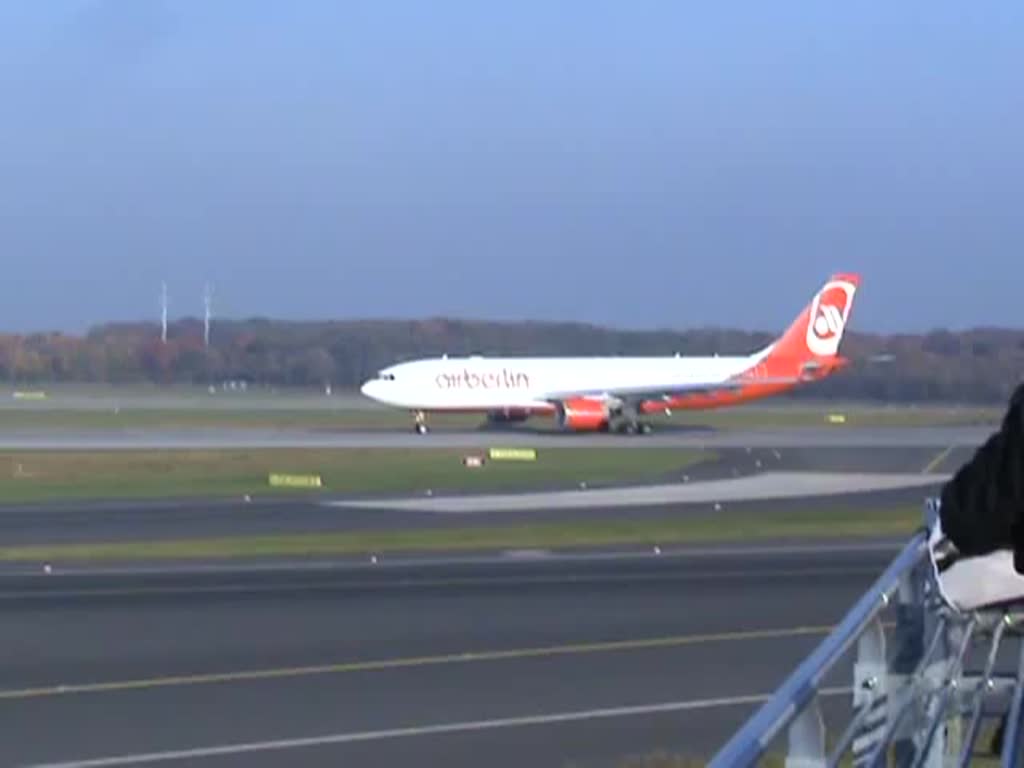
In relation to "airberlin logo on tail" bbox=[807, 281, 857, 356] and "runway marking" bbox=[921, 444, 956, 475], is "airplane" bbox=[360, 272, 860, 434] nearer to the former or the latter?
"airberlin logo on tail" bbox=[807, 281, 857, 356]

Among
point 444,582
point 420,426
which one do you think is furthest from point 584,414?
point 444,582

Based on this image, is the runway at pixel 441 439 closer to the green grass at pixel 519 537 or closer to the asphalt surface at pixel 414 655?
the green grass at pixel 519 537

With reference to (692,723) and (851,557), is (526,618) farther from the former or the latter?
(851,557)

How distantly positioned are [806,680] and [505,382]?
7373 cm

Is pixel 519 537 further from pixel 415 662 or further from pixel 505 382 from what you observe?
pixel 505 382

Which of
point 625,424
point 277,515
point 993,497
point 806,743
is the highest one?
point 993,497

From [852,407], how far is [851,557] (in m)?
84.4

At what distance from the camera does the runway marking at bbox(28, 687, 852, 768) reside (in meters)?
14.9

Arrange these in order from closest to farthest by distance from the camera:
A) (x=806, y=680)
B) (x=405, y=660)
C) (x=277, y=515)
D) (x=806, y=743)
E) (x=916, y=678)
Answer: (x=806, y=743)
(x=806, y=680)
(x=916, y=678)
(x=405, y=660)
(x=277, y=515)

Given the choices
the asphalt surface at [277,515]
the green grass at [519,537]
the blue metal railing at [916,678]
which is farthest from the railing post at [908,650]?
the asphalt surface at [277,515]

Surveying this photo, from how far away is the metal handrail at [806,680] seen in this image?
4.61 m

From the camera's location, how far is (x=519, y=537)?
3525cm

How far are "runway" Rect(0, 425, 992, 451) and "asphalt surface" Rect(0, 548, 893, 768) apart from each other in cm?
3646

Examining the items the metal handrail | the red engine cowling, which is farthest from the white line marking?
the red engine cowling
